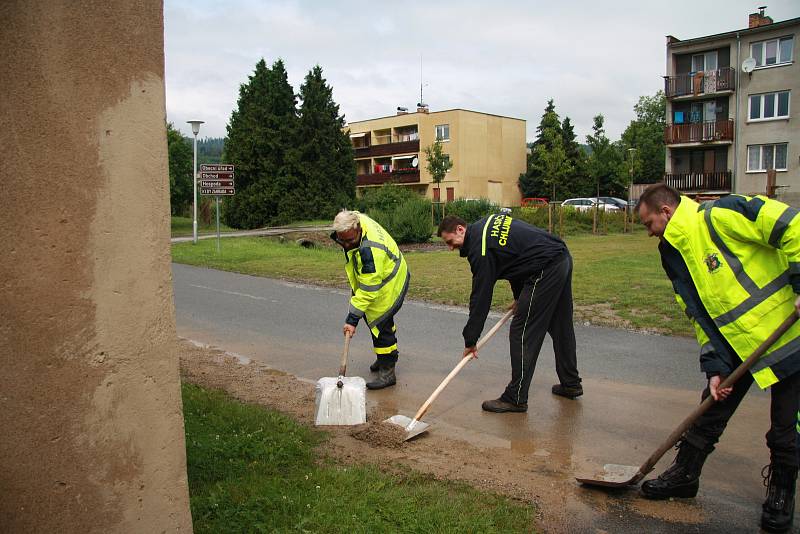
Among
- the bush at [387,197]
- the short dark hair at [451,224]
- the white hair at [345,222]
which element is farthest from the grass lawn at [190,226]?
the short dark hair at [451,224]

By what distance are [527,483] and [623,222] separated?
100 feet

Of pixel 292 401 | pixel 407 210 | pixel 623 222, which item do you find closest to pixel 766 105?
pixel 623 222

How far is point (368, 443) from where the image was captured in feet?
16.1

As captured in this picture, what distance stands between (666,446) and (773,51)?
134 ft

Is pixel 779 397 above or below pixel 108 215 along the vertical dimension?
below

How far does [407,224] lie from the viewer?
995 inches

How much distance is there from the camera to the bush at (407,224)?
82.8 ft

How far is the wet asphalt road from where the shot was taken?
12.9 ft

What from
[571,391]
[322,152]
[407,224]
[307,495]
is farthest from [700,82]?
[307,495]

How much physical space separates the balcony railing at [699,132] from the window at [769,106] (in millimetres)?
1368

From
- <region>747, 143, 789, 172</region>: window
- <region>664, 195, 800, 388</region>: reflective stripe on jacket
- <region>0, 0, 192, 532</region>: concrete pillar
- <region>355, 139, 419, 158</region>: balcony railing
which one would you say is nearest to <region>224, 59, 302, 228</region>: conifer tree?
<region>355, 139, 419, 158</region>: balcony railing

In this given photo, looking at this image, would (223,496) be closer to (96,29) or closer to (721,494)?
(96,29)

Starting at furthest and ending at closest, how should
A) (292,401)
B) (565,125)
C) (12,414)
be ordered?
(565,125) < (292,401) < (12,414)

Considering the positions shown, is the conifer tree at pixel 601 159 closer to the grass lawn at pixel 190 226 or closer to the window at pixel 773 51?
the window at pixel 773 51
